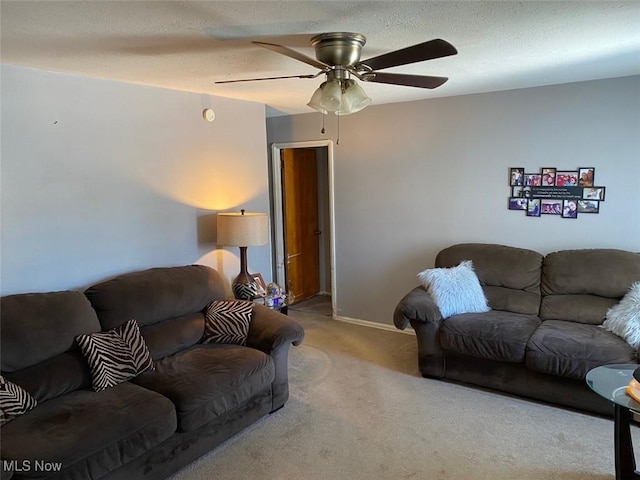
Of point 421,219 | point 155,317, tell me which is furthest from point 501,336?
point 155,317

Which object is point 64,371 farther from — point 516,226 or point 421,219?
point 516,226

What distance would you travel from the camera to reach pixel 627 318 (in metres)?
3.17

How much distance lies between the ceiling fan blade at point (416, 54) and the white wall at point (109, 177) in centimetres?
197

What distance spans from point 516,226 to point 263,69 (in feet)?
8.56

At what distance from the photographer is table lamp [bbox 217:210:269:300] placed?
3.87m

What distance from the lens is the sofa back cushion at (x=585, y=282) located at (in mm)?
3492

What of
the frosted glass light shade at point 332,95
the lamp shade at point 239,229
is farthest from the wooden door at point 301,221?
the frosted glass light shade at point 332,95

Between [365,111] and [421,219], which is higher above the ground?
[365,111]

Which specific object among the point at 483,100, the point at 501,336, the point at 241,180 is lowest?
the point at 501,336

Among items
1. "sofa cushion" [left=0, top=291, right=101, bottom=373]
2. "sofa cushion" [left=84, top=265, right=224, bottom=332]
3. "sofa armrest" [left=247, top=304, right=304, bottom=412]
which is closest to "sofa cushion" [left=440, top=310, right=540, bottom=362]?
"sofa armrest" [left=247, top=304, right=304, bottom=412]

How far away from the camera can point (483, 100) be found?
421cm

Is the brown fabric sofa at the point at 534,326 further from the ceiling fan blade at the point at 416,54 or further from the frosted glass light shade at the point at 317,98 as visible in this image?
the ceiling fan blade at the point at 416,54

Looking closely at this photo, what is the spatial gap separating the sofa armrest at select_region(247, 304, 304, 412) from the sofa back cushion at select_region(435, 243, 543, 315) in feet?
5.64

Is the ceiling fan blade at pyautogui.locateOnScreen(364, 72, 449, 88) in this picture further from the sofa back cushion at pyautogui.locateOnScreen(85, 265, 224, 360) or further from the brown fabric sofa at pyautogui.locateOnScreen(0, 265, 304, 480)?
the sofa back cushion at pyautogui.locateOnScreen(85, 265, 224, 360)
